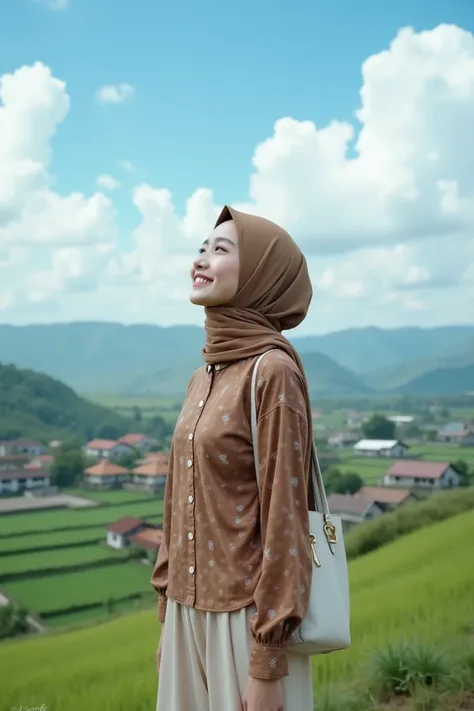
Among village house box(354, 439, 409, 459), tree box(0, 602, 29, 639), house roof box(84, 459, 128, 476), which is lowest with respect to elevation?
tree box(0, 602, 29, 639)

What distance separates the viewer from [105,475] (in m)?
2.61

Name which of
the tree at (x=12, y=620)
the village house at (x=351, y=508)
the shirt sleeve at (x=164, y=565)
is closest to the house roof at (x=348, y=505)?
the village house at (x=351, y=508)

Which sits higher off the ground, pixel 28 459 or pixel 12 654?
pixel 28 459

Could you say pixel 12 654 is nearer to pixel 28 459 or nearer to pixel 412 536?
pixel 28 459

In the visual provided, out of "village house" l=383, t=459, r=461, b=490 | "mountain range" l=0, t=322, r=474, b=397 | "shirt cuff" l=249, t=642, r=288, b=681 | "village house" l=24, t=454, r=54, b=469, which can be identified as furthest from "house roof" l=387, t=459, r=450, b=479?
"shirt cuff" l=249, t=642, r=288, b=681

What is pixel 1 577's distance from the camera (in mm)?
2168

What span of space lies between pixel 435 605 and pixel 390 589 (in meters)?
0.16

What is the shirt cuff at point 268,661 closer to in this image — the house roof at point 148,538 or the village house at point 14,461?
the house roof at point 148,538

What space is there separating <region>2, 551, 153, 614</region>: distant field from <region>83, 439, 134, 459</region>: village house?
0.45 m

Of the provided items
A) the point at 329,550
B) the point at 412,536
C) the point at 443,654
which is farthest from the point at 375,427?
the point at 329,550

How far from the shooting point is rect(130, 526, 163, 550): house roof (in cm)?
240

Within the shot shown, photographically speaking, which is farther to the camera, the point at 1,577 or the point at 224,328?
the point at 1,577

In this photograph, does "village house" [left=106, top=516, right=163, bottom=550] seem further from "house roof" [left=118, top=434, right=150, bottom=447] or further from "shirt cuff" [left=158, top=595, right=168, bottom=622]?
"shirt cuff" [left=158, top=595, right=168, bottom=622]

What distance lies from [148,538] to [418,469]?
1202mm
